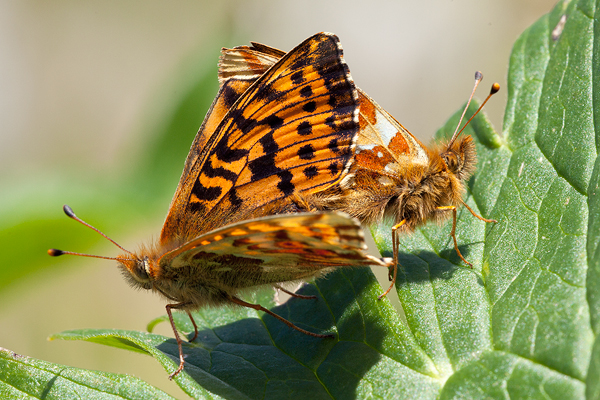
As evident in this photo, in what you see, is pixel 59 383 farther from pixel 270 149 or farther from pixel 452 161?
pixel 452 161

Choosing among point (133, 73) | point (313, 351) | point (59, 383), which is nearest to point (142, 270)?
point (59, 383)

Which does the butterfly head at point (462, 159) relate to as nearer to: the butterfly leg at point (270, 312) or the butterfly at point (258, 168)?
the butterfly at point (258, 168)

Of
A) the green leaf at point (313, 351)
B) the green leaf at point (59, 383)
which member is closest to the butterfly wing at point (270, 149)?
the green leaf at point (313, 351)

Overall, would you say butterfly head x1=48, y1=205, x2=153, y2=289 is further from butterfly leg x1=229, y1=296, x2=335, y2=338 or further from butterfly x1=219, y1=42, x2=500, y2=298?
butterfly x1=219, y1=42, x2=500, y2=298

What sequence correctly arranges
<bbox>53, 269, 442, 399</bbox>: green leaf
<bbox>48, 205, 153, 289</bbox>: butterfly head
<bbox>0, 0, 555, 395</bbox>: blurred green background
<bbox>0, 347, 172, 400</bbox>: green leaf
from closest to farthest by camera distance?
<bbox>0, 347, 172, 400</bbox>: green leaf
<bbox>53, 269, 442, 399</bbox>: green leaf
<bbox>48, 205, 153, 289</bbox>: butterfly head
<bbox>0, 0, 555, 395</bbox>: blurred green background

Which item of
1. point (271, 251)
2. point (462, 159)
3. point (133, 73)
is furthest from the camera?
point (133, 73)

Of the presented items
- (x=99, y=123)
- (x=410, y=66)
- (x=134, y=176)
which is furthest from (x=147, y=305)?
(x=410, y=66)

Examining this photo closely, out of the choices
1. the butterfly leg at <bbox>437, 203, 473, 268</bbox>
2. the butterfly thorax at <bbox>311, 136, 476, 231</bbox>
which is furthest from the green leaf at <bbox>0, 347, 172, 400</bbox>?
the butterfly leg at <bbox>437, 203, 473, 268</bbox>

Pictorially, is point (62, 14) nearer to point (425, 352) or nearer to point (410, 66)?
point (410, 66)
